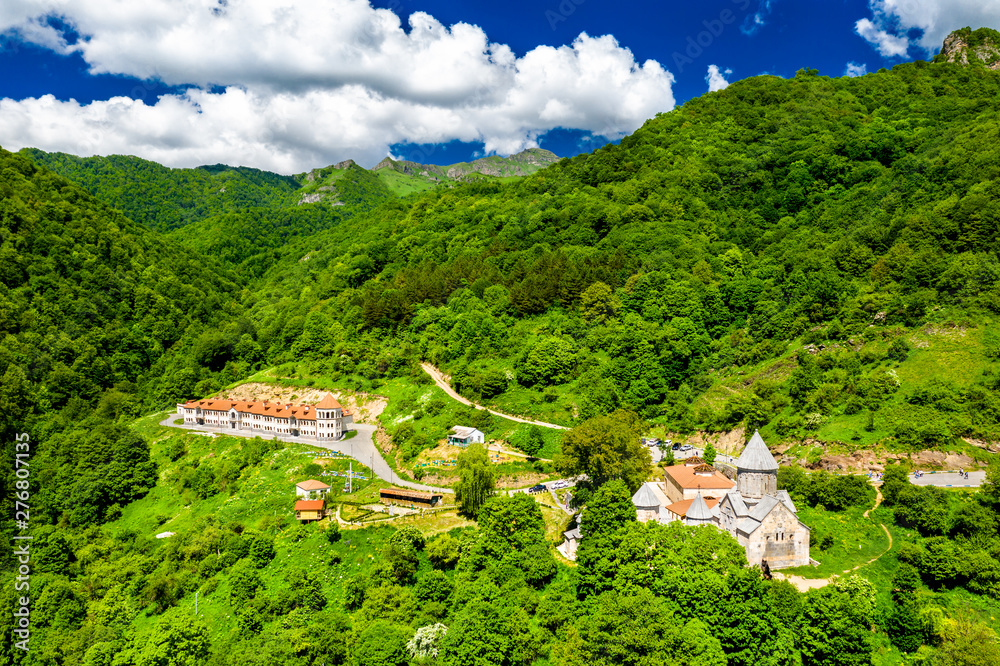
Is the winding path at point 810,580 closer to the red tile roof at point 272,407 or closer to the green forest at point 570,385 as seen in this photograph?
the green forest at point 570,385

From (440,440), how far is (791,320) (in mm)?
36048

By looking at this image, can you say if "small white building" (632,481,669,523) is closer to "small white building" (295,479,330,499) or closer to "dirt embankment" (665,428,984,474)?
"dirt embankment" (665,428,984,474)

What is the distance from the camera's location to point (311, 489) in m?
45.8

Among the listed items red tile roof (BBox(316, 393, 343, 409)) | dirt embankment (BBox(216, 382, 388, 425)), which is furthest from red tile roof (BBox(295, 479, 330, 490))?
dirt embankment (BBox(216, 382, 388, 425))

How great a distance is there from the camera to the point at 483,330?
65.4 meters

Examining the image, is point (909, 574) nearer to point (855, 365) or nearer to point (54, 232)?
point (855, 365)

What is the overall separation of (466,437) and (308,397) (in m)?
24.9

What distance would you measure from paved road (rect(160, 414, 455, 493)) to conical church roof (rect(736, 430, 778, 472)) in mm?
21026

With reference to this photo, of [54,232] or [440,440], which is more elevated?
[54,232]

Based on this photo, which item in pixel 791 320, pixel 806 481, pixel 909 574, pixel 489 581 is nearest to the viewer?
pixel 909 574

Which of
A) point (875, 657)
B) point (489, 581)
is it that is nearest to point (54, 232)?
point (489, 581)

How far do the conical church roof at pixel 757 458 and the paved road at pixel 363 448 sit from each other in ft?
69.0

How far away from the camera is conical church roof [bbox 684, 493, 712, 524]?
35.9 metres

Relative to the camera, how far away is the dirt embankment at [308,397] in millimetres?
61094
